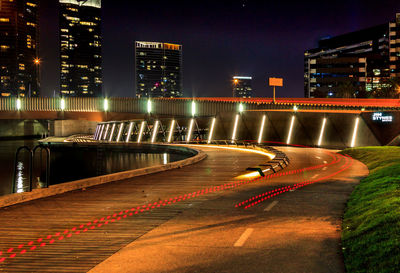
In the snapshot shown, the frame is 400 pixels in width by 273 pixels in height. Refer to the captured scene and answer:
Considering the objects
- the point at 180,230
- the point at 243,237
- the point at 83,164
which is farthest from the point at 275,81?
the point at 243,237

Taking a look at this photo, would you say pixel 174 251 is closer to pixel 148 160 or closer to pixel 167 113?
pixel 148 160

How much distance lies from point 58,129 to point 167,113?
32.0 m

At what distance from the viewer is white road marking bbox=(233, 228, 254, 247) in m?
8.64

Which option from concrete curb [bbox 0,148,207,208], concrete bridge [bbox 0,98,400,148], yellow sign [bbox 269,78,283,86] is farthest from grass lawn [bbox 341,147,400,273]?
yellow sign [bbox 269,78,283,86]

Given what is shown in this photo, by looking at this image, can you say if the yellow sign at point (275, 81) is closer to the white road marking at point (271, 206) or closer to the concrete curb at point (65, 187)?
the concrete curb at point (65, 187)

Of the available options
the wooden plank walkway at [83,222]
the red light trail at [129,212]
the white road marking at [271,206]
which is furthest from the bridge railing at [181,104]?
the white road marking at [271,206]

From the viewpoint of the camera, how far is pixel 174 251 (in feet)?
27.0

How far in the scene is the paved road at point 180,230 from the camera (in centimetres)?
751

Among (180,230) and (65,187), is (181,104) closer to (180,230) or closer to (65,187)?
(65,187)

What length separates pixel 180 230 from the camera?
984 cm

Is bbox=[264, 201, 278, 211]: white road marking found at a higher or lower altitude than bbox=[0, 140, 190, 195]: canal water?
higher

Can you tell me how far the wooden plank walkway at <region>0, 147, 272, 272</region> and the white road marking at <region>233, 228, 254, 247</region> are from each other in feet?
6.93

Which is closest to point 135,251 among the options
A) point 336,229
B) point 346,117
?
point 336,229

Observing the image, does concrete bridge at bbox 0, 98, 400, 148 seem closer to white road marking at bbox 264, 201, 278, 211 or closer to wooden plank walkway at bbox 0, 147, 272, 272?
wooden plank walkway at bbox 0, 147, 272, 272
